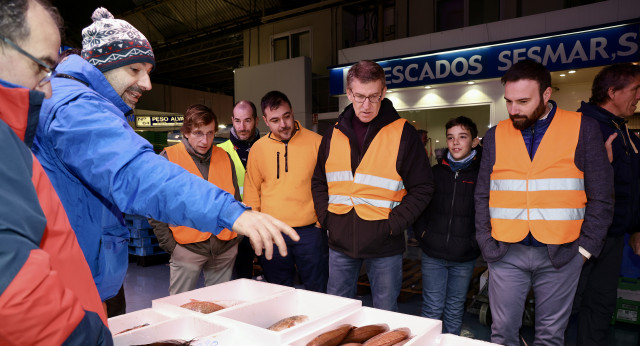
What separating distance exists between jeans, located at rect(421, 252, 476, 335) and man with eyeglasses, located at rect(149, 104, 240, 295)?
1.47 meters

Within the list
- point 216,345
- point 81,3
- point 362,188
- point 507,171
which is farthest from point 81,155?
point 81,3

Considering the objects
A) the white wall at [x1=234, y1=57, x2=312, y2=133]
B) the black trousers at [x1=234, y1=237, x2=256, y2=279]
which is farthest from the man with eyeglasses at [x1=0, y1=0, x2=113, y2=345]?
the white wall at [x1=234, y1=57, x2=312, y2=133]

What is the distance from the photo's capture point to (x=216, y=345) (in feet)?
4.58

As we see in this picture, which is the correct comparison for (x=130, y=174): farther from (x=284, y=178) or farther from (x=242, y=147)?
(x=242, y=147)

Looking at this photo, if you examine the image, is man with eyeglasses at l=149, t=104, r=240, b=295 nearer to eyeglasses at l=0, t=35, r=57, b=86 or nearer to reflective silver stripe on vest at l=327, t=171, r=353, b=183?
reflective silver stripe on vest at l=327, t=171, r=353, b=183

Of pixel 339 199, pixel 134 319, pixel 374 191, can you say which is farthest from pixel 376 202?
pixel 134 319

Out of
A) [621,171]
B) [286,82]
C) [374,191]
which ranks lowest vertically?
[374,191]

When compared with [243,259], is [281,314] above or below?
above

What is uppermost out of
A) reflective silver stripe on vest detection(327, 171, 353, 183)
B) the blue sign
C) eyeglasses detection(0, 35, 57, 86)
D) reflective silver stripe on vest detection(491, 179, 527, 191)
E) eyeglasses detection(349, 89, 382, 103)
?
the blue sign

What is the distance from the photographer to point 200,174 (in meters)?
2.99

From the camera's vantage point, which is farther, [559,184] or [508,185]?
[508,185]

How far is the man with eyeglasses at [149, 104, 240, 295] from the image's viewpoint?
283cm

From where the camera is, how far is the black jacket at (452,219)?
2795mm

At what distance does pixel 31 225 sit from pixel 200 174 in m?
2.31
